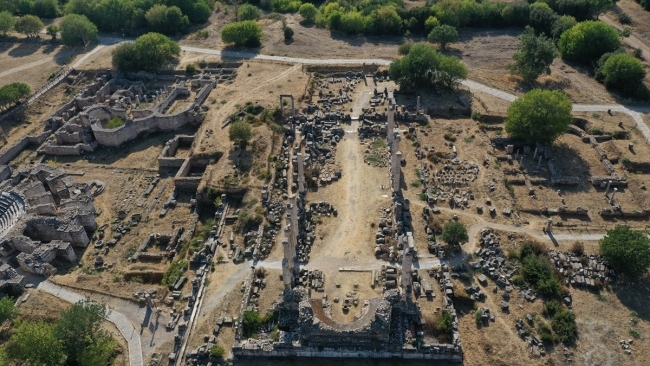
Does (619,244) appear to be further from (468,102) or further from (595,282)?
(468,102)

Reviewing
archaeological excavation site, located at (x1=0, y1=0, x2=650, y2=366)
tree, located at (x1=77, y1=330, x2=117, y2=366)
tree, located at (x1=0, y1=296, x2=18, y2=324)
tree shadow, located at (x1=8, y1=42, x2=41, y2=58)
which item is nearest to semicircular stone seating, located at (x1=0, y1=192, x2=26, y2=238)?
archaeological excavation site, located at (x1=0, y1=0, x2=650, y2=366)

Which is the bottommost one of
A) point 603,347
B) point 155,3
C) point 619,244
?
point 603,347

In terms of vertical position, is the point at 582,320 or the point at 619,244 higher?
the point at 619,244

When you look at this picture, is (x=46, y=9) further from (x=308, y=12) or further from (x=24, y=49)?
(x=308, y=12)

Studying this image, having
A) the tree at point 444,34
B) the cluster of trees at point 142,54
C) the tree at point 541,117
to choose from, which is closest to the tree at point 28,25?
the cluster of trees at point 142,54

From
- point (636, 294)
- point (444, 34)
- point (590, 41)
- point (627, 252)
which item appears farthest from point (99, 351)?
point (590, 41)

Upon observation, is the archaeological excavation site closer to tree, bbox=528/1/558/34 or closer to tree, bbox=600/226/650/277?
tree, bbox=600/226/650/277

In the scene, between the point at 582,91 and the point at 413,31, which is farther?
the point at 413,31

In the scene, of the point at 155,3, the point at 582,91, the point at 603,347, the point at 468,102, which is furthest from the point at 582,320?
the point at 155,3
